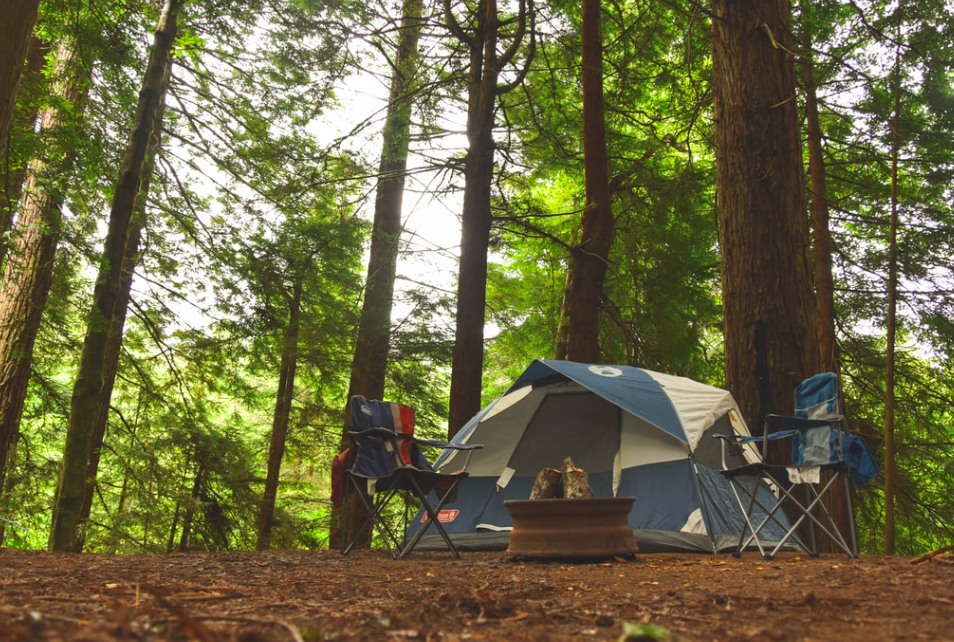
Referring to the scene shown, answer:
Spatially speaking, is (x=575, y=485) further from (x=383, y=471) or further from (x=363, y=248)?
(x=363, y=248)

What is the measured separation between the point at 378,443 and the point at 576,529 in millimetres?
1462

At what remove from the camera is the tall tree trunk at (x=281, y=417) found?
26.9ft

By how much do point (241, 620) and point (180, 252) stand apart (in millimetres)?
7363

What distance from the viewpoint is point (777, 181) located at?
5.42 m

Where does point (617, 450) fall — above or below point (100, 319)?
below

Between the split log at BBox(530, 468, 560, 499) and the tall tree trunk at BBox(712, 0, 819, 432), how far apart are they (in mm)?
1709

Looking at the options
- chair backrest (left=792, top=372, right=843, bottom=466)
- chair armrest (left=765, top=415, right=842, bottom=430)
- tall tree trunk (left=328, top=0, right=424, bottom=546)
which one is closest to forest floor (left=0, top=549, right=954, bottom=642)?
chair backrest (left=792, top=372, right=843, bottom=466)

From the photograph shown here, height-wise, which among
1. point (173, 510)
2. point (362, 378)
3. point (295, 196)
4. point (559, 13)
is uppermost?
point (559, 13)

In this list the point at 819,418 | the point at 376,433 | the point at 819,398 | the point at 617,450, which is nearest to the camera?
the point at 819,418

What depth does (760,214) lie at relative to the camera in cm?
539

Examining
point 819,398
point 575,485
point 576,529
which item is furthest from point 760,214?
point 576,529

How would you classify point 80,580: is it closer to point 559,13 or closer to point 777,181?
point 777,181

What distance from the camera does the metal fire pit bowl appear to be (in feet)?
12.8

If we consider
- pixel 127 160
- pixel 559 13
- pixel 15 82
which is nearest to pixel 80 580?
pixel 15 82
